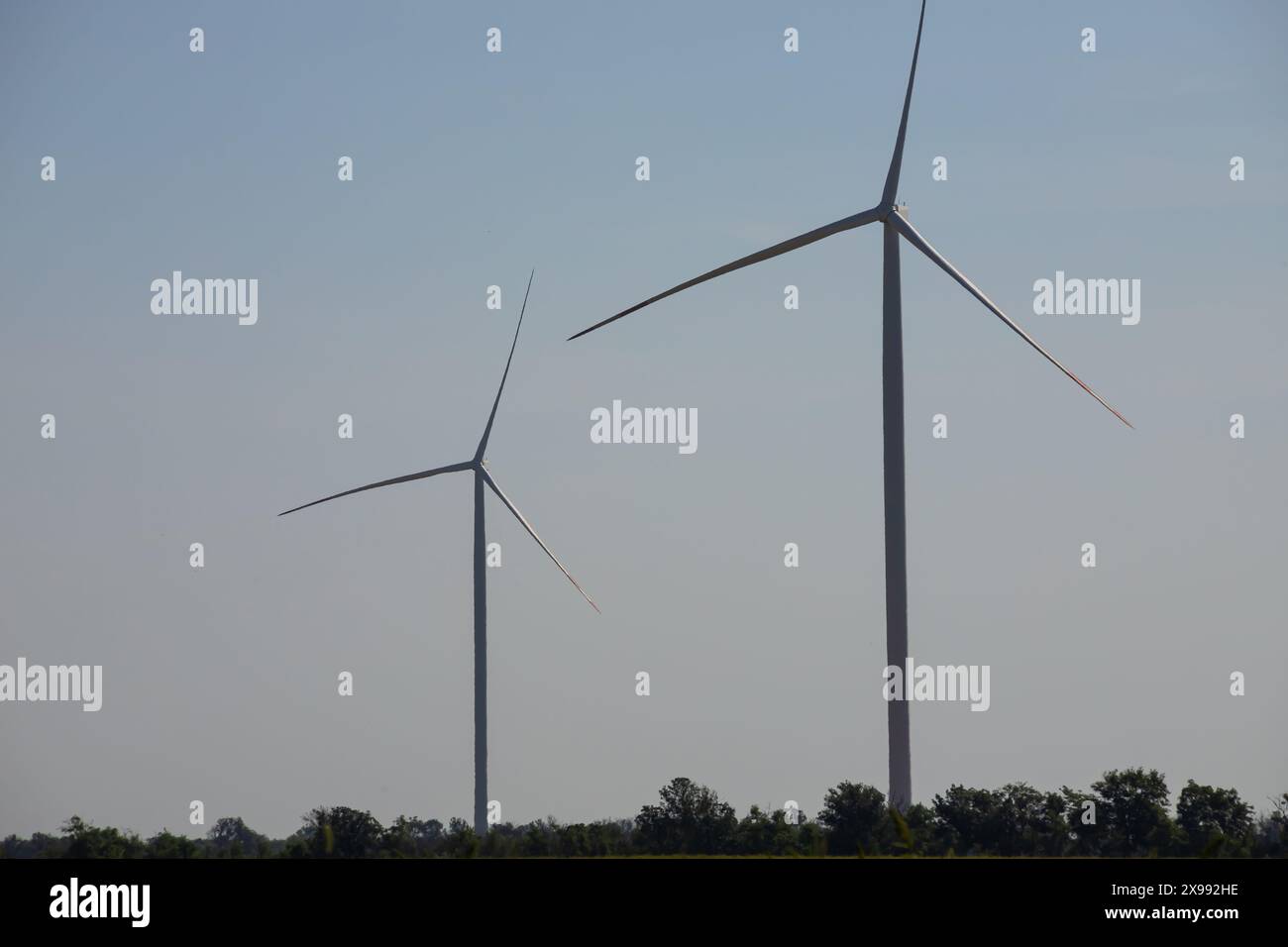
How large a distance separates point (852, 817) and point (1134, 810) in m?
27.6

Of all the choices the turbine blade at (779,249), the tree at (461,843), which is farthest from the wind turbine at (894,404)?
the tree at (461,843)

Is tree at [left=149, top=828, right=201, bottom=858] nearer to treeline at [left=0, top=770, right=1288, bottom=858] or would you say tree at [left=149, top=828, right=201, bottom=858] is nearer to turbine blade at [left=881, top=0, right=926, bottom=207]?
treeline at [left=0, top=770, right=1288, bottom=858]

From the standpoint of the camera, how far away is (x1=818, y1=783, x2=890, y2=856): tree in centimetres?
6638

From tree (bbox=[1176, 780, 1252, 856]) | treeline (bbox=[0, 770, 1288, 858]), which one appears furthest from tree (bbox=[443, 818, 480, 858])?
tree (bbox=[1176, 780, 1252, 856])

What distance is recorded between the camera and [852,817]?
227ft

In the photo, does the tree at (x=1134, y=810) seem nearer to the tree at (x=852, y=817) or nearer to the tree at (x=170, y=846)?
the tree at (x=852, y=817)

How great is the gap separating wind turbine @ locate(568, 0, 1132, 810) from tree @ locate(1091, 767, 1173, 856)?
56.0 feet
